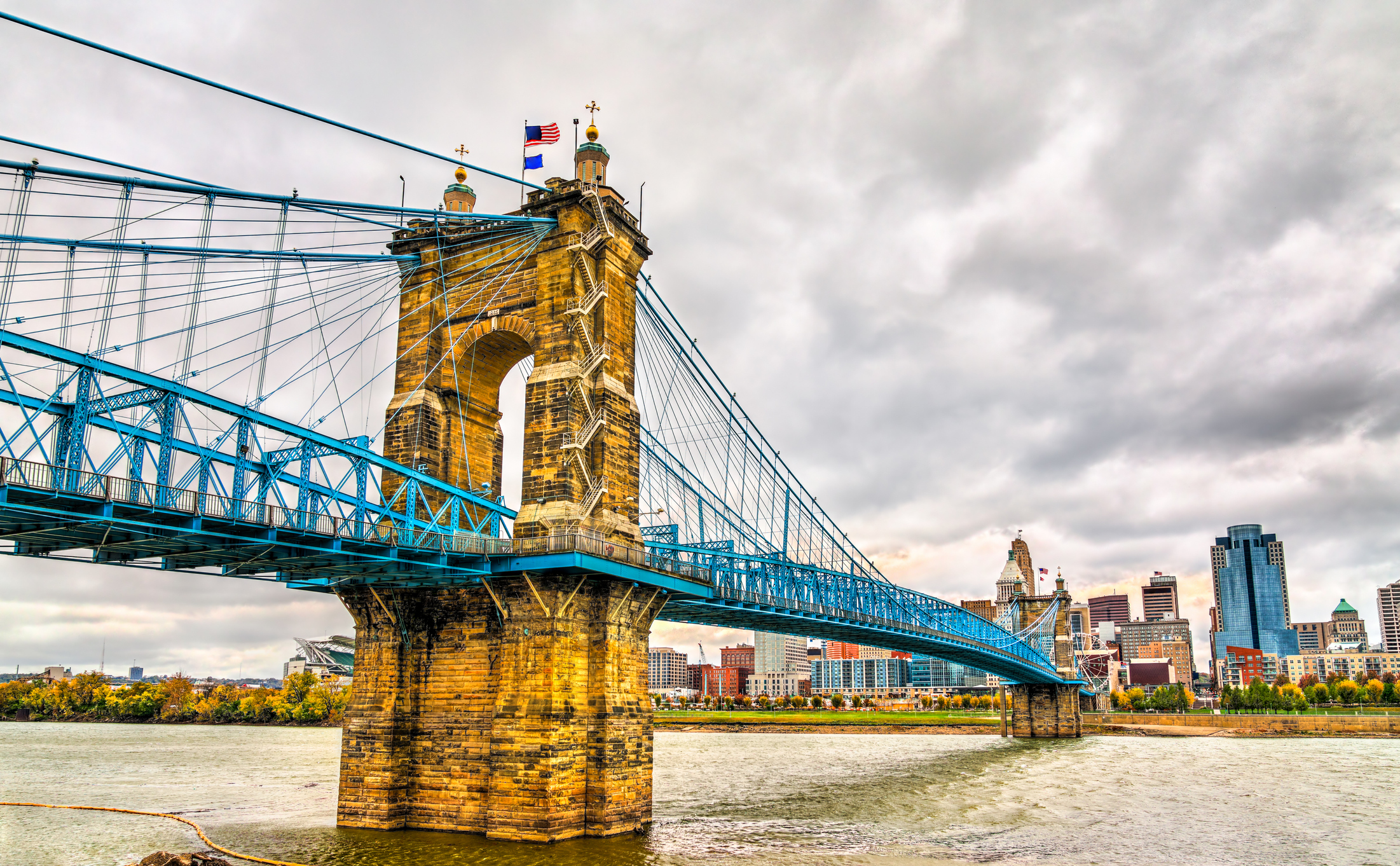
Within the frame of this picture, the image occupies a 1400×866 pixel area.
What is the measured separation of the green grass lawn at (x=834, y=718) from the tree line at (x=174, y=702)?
51.6 metres

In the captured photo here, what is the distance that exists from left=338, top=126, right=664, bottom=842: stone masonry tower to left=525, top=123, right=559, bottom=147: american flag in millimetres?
1207

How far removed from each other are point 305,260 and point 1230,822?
40166 millimetres

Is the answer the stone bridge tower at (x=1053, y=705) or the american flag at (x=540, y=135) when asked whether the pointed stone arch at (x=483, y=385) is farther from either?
the stone bridge tower at (x=1053, y=705)

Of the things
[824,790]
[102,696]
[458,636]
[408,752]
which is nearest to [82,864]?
[408,752]

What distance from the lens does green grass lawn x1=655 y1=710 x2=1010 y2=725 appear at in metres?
130

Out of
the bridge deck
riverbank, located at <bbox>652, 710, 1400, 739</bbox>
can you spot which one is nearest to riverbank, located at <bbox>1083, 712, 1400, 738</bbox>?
riverbank, located at <bbox>652, 710, 1400, 739</bbox>

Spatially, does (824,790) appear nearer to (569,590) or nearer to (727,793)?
(727,793)

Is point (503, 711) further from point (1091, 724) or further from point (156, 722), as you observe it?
point (156, 722)

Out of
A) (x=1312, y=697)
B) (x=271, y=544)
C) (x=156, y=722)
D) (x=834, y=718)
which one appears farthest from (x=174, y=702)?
(x=1312, y=697)

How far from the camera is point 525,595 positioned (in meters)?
29.0

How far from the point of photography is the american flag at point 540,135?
34.4 m

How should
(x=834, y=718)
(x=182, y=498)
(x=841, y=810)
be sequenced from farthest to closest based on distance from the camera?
(x=834, y=718)
(x=841, y=810)
(x=182, y=498)

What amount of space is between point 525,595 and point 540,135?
55.5 feet

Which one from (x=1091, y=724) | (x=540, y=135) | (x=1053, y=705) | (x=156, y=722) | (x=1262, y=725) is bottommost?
(x=156, y=722)
